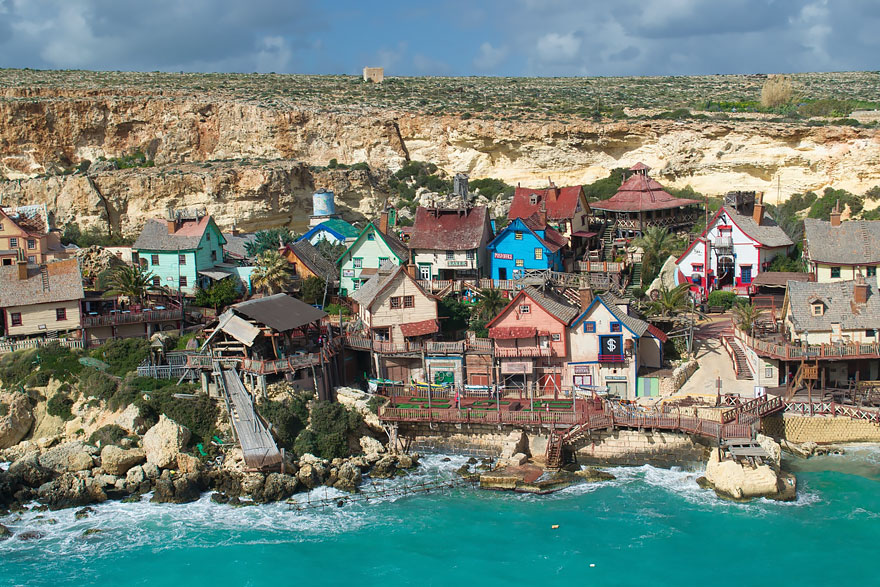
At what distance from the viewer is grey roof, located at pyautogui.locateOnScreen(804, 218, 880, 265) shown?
→ 1877 inches

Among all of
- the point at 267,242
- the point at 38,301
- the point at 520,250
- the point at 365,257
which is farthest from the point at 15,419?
the point at 520,250

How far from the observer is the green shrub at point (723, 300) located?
50.6 metres

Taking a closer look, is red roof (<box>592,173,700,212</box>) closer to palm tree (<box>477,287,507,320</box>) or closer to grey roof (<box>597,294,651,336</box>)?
palm tree (<box>477,287,507,320</box>)

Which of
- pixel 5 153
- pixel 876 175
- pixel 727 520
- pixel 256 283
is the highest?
pixel 5 153

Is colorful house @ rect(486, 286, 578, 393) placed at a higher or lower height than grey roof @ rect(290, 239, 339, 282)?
lower

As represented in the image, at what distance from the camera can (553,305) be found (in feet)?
144

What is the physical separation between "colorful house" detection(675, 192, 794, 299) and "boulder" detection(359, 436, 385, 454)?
2159cm

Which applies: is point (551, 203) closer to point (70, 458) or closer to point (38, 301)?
point (38, 301)

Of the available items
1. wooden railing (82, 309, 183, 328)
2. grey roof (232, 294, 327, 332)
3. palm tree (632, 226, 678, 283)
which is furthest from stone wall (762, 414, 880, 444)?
wooden railing (82, 309, 183, 328)

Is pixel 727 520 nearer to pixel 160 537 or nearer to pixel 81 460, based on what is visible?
pixel 160 537

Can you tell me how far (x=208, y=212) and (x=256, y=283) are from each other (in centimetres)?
1704

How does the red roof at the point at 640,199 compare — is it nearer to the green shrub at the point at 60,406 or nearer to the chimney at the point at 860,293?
the chimney at the point at 860,293

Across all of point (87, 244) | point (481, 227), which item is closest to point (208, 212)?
point (87, 244)

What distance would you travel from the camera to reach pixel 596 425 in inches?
1531
